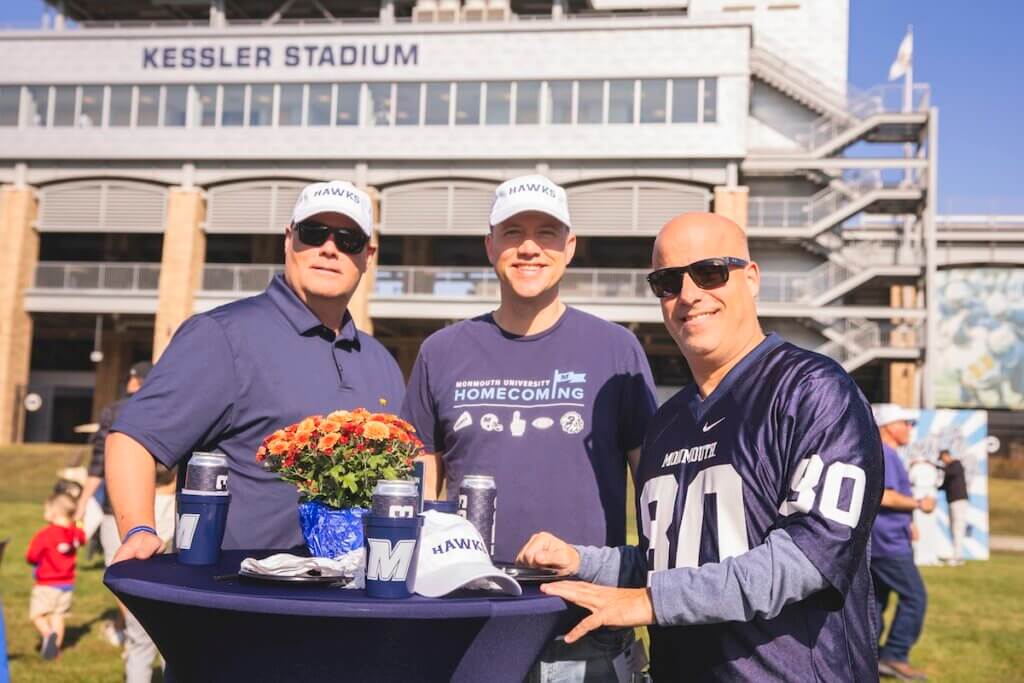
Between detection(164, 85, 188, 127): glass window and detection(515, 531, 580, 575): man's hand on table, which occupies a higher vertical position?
detection(164, 85, 188, 127): glass window

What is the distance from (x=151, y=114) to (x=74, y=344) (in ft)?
46.3

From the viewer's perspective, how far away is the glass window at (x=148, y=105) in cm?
3888

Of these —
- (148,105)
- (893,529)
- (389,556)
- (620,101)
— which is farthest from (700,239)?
(148,105)

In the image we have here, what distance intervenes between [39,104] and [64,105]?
48.0 inches

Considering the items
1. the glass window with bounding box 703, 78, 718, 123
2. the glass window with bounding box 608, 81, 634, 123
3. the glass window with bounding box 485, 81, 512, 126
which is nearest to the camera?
the glass window with bounding box 703, 78, 718, 123

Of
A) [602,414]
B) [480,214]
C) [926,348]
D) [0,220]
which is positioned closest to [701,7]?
[480,214]

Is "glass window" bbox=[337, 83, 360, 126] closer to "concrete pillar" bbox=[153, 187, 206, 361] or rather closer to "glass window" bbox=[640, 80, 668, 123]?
"concrete pillar" bbox=[153, 187, 206, 361]

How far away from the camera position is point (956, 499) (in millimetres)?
18484

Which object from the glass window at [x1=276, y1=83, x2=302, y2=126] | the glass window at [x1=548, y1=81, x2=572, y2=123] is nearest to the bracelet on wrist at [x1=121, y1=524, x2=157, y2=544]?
the glass window at [x1=548, y1=81, x2=572, y2=123]

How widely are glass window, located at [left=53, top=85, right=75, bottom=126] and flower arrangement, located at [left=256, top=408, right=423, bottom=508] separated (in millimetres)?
41630

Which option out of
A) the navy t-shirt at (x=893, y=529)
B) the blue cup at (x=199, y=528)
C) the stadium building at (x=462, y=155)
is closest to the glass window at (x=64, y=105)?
the stadium building at (x=462, y=155)

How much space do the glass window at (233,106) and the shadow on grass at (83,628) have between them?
30.9 metres

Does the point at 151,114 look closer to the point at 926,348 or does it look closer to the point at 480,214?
the point at 480,214

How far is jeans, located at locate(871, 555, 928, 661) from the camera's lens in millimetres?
8867
